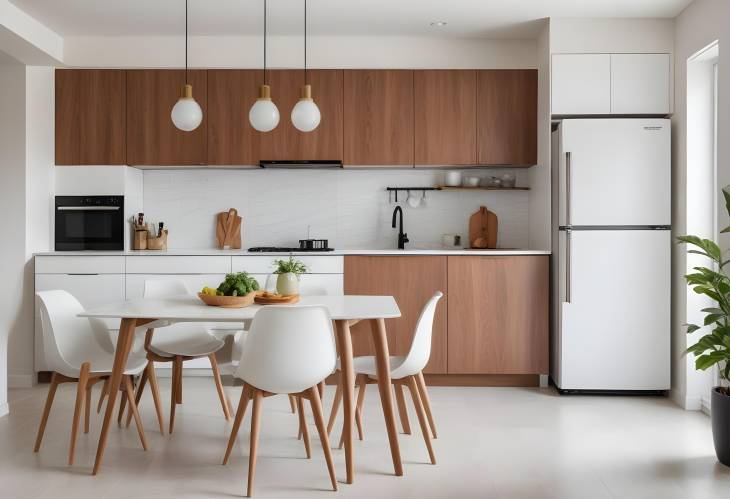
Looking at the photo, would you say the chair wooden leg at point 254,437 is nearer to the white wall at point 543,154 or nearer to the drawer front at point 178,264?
the drawer front at point 178,264

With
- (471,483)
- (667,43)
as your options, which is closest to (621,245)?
(667,43)

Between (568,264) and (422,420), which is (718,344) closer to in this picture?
(568,264)

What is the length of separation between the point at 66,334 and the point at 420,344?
6.33 ft

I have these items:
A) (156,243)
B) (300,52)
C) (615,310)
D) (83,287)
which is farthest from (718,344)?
(83,287)

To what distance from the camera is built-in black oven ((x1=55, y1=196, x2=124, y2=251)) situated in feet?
16.5

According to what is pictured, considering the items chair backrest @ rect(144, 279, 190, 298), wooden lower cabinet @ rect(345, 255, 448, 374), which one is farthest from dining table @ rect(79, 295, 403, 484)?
wooden lower cabinet @ rect(345, 255, 448, 374)

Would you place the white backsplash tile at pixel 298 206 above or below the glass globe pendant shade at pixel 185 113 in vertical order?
below

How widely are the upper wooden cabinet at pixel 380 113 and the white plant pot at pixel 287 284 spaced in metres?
1.90

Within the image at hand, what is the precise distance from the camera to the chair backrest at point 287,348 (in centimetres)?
270

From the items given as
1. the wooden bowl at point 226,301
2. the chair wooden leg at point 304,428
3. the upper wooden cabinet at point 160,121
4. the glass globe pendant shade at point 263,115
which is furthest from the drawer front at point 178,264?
the chair wooden leg at point 304,428

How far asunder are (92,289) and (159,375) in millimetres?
822

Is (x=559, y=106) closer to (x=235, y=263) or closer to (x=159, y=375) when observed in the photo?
(x=235, y=263)

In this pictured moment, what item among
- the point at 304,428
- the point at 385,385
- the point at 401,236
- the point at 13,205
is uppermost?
the point at 13,205

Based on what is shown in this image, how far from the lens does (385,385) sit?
302cm
